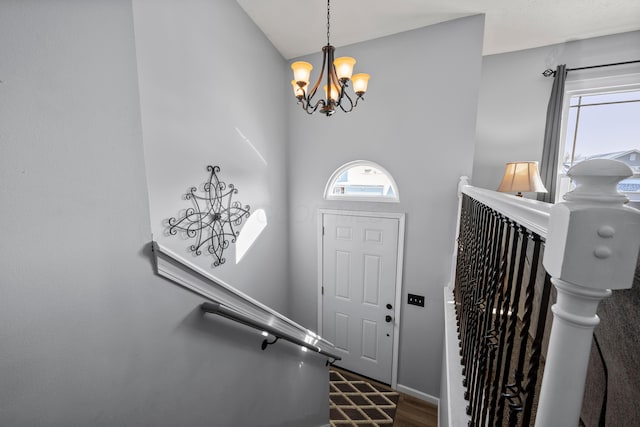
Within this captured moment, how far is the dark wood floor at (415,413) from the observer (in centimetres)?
293

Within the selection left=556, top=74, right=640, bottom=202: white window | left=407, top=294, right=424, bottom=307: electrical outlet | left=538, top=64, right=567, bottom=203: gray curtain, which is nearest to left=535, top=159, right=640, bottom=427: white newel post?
left=407, top=294, right=424, bottom=307: electrical outlet

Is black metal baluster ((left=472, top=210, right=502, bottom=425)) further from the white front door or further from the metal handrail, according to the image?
the white front door

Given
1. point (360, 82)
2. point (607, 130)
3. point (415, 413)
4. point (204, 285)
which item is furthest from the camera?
point (415, 413)

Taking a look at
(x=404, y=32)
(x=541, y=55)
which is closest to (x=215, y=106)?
(x=404, y=32)

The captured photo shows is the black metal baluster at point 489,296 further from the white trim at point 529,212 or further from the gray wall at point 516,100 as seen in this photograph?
the gray wall at point 516,100

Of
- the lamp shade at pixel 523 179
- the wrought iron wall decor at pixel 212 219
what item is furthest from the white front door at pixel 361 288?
the wrought iron wall decor at pixel 212 219

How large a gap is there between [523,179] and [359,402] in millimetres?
3097

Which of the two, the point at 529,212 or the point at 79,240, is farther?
the point at 79,240

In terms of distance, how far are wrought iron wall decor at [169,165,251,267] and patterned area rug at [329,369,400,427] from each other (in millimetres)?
2211

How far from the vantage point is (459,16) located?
259cm

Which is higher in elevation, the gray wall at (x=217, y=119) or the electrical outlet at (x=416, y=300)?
the gray wall at (x=217, y=119)

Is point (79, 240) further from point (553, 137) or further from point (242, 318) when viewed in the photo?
point (553, 137)

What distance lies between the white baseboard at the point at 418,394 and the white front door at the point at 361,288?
0.15 m

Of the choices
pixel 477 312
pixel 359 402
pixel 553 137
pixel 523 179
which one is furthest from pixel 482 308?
pixel 359 402
